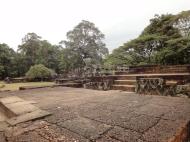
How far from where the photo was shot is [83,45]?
23.4 meters

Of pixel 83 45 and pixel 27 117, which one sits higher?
pixel 83 45

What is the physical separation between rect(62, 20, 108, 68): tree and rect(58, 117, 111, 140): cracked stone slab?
19.9 m

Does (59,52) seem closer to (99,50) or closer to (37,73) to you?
(99,50)

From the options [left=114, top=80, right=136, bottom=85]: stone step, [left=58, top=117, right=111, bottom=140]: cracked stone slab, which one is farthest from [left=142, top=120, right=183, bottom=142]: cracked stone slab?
[left=114, top=80, right=136, bottom=85]: stone step

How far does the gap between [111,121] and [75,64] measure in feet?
66.3

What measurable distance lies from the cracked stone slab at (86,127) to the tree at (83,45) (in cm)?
1994

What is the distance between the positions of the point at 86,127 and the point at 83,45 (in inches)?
857

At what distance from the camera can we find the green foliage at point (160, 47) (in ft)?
33.6

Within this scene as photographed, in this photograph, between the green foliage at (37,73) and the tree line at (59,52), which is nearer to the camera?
the green foliage at (37,73)

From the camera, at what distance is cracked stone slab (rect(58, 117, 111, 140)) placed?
1880 mm

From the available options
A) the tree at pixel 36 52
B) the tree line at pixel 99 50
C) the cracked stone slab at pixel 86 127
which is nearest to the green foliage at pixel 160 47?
the tree line at pixel 99 50

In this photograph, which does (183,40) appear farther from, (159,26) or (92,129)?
(92,129)

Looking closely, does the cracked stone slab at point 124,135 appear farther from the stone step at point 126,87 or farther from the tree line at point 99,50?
the tree line at point 99,50

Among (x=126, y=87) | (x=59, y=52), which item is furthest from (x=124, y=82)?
(x=59, y=52)
